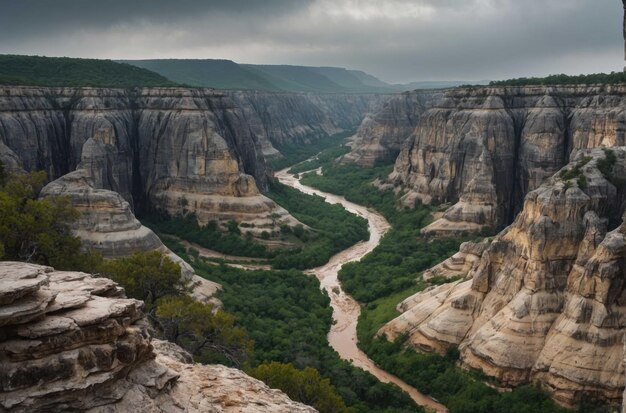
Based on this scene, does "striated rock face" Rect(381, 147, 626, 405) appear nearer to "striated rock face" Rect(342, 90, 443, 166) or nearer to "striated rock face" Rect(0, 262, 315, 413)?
"striated rock face" Rect(0, 262, 315, 413)

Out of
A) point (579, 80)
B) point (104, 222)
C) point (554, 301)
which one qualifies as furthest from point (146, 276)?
point (579, 80)

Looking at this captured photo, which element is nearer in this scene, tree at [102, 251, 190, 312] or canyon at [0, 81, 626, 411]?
canyon at [0, 81, 626, 411]

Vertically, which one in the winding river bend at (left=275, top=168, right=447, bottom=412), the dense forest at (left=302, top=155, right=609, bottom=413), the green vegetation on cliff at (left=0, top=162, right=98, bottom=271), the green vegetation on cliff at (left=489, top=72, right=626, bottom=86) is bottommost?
the winding river bend at (left=275, top=168, right=447, bottom=412)

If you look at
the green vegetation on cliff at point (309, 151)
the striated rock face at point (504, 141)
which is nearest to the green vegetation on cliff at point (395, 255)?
the striated rock face at point (504, 141)

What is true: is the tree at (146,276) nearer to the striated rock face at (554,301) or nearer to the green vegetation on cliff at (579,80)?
the striated rock face at (554,301)

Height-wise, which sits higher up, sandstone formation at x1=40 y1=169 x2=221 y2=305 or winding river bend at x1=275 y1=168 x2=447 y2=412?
sandstone formation at x1=40 y1=169 x2=221 y2=305

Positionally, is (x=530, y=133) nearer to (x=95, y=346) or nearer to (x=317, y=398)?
(x=317, y=398)

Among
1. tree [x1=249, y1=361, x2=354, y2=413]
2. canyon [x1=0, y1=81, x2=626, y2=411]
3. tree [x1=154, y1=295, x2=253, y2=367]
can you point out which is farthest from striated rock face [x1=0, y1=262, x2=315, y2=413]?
tree [x1=154, y1=295, x2=253, y2=367]

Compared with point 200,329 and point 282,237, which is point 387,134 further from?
point 200,329
